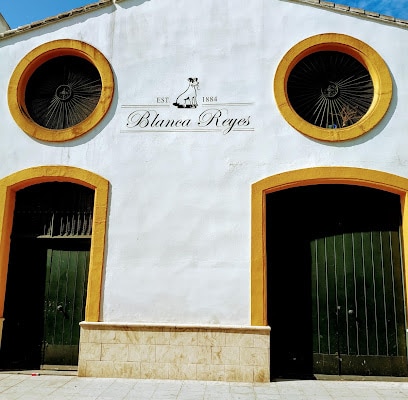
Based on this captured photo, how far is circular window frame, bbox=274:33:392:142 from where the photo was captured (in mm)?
7211

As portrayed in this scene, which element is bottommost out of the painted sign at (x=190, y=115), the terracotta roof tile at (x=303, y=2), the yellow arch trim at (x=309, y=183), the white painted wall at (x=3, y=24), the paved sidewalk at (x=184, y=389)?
the paved sidewalk at (x=184, y=389)

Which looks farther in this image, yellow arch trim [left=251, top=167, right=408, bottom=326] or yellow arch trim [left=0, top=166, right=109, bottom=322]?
yellow arch trim [left=0, top=166, right=109, bottom=322]

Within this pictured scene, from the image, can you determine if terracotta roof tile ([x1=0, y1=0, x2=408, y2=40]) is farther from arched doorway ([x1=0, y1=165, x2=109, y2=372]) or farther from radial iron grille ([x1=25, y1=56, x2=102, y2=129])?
arched doorway ([x1=0, y1=165, x2=109, y2=372])

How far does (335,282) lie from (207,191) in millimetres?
2587

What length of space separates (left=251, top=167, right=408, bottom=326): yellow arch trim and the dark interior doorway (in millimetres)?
300

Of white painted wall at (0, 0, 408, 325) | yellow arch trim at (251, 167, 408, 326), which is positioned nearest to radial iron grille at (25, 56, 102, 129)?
white painted wall at (0, 0, 408, 325)

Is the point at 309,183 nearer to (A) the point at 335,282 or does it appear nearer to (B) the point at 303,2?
(A) the point at 335,282

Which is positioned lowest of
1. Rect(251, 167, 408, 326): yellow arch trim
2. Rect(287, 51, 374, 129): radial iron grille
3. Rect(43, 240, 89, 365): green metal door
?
Rect(43, 240, 89, 365): green metal door

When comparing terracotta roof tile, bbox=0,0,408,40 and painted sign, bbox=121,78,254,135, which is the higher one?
terracotta roof tile, bbox=0,0,408,40

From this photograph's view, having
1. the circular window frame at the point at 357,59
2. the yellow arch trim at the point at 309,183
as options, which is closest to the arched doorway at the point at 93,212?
the yellow arch trim at the point at 309,183

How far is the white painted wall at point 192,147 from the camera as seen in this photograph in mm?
7012

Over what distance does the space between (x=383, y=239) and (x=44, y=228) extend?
584 centimetres

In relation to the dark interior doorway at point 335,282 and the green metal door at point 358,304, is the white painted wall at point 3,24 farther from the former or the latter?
the green metal door at point 358,304

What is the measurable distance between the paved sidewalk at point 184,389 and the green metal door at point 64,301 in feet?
1.71
